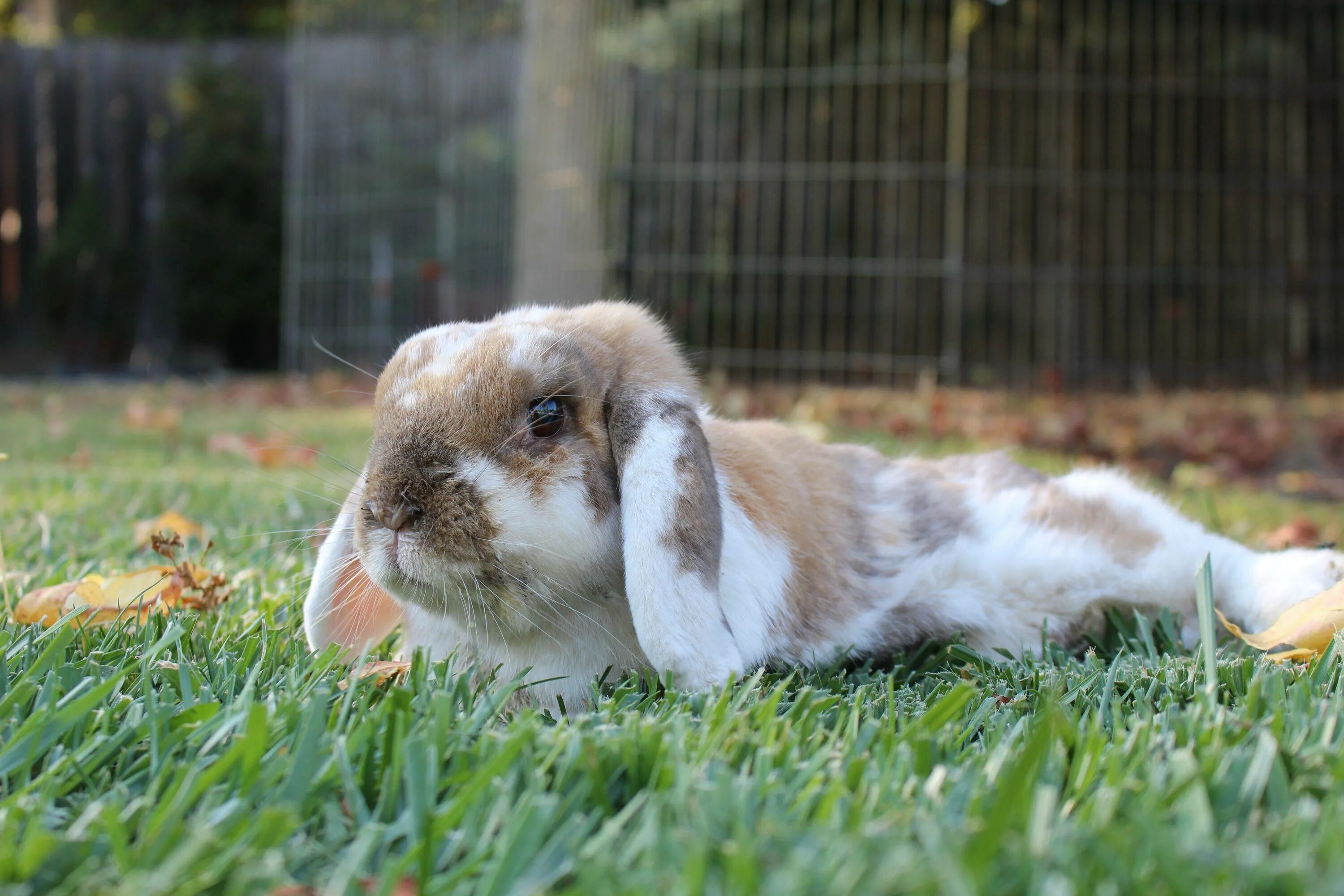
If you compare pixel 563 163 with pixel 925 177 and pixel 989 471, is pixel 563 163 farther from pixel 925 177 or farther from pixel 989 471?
pixel 989 471

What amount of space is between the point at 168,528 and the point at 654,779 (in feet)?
6.07

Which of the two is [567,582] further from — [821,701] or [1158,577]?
[1158,577]

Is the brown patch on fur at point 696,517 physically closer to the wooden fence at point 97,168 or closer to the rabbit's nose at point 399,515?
the rabbit's nose at point 399,515

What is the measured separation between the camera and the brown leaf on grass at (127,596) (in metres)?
1.86

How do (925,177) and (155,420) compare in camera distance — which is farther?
(925,177)

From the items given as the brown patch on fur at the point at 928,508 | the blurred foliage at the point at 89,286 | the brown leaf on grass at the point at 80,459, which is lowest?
the brown leaf on grass at the point at 80,459

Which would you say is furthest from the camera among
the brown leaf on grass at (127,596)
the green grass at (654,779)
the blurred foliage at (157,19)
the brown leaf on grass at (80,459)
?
the blurred foliage at (157,19)

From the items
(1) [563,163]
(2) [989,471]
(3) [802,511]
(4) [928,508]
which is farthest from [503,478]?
(1) [563,163]

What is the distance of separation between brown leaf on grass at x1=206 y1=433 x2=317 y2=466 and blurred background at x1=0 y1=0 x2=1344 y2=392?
3.06 meters

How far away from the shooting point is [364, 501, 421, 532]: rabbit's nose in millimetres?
1625

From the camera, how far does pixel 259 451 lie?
4.36m

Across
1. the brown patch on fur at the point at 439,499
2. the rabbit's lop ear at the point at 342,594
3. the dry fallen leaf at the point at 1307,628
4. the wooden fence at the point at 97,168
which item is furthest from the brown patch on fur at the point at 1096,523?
the wooden fence at the point at 97,168

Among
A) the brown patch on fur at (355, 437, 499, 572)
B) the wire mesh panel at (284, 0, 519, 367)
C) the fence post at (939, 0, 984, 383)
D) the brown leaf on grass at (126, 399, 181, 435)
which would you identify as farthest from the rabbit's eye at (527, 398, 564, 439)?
the wire mesh panel at (284, 0, 519, 367)

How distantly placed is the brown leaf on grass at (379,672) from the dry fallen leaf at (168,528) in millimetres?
1039
